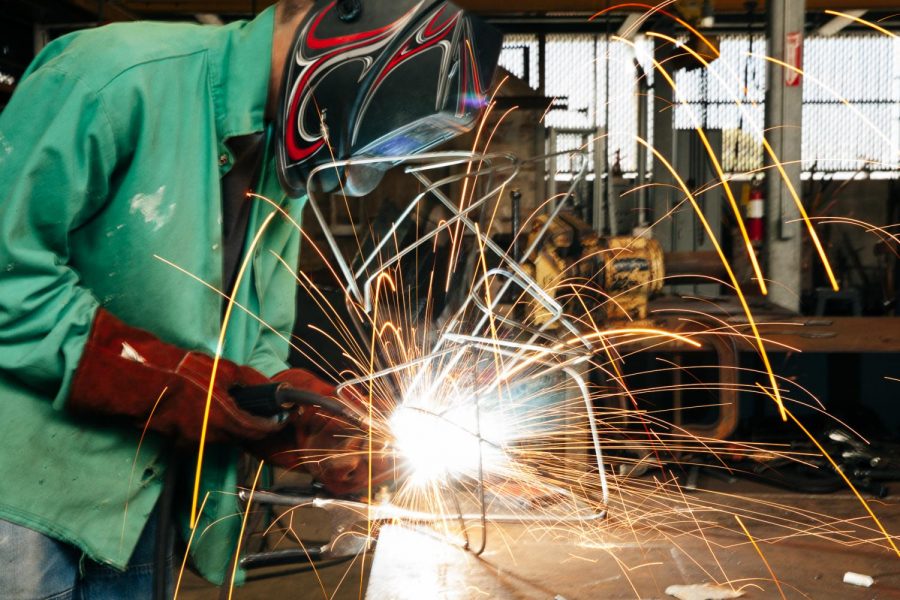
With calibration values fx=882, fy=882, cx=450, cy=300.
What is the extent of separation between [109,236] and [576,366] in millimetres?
2601

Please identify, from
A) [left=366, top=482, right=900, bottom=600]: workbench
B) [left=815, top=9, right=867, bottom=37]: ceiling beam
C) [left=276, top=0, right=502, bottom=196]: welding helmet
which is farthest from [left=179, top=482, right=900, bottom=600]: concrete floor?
[left=815, top=9, right=867, bottom=37]: ceiling beam

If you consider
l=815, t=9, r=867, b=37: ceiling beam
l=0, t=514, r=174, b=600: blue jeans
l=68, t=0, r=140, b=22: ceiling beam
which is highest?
l=815, t=9, r=867, b=37: ceiling beam

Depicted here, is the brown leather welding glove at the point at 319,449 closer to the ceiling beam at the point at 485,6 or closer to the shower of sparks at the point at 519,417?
the shower of sparks at the point at 519,417

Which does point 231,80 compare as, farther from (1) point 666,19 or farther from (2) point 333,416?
(1) point 666,19

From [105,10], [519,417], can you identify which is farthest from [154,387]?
[105,10]

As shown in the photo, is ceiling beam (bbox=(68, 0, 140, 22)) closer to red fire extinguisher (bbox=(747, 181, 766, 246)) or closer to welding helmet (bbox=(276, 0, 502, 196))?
red fire extinguisher (bbox=(747, 181, 766, 246))

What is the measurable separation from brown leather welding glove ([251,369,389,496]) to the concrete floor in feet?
2.54

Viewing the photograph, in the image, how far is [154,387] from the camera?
1.18 m

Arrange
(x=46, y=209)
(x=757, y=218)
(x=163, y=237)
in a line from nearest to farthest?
1. (x=46, y=209)
2. (x=163, y=237)
3. (x=757, y=218)

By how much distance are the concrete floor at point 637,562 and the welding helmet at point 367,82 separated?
125 cm

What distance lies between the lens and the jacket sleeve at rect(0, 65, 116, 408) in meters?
1.07

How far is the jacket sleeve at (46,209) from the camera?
1072mm

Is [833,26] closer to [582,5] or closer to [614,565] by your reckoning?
[582,5]

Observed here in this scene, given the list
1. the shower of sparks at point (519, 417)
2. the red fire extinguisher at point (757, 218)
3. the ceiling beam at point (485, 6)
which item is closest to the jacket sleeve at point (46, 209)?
the shower of sparks at point (519, 417)
